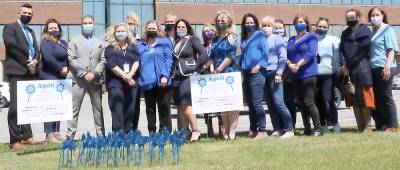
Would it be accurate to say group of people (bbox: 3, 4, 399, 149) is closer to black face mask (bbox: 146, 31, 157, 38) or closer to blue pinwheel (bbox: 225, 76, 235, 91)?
black face mask (bbox: 146, 31, 157, 38)

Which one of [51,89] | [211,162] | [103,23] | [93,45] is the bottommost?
[211,162]

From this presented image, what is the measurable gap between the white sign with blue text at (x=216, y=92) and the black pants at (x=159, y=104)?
499 mm

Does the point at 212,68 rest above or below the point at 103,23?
below

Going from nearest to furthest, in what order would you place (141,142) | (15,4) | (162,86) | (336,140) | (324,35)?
(141,142)
(336,140)
(162,86)
(324,35)
(15,4)

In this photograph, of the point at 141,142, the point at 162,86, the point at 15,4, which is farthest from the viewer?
the point at 15,4

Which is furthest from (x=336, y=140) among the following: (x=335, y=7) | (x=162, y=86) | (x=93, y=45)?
(x=335, y=7)

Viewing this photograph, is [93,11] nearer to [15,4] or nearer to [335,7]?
[15,4]

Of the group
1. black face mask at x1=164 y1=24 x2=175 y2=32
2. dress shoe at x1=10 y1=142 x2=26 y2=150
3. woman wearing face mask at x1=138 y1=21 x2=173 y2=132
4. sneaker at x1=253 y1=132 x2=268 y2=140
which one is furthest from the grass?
black face mask at x1=164 y1=24 x2=175 y2=32

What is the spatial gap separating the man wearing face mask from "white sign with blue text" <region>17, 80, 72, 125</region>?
558 mm

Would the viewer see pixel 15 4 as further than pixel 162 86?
Yes

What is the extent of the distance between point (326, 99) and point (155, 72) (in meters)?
3.11

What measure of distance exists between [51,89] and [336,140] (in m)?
4.46

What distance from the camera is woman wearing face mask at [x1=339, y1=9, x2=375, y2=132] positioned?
10.7 meters

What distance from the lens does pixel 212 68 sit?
1054 cm
